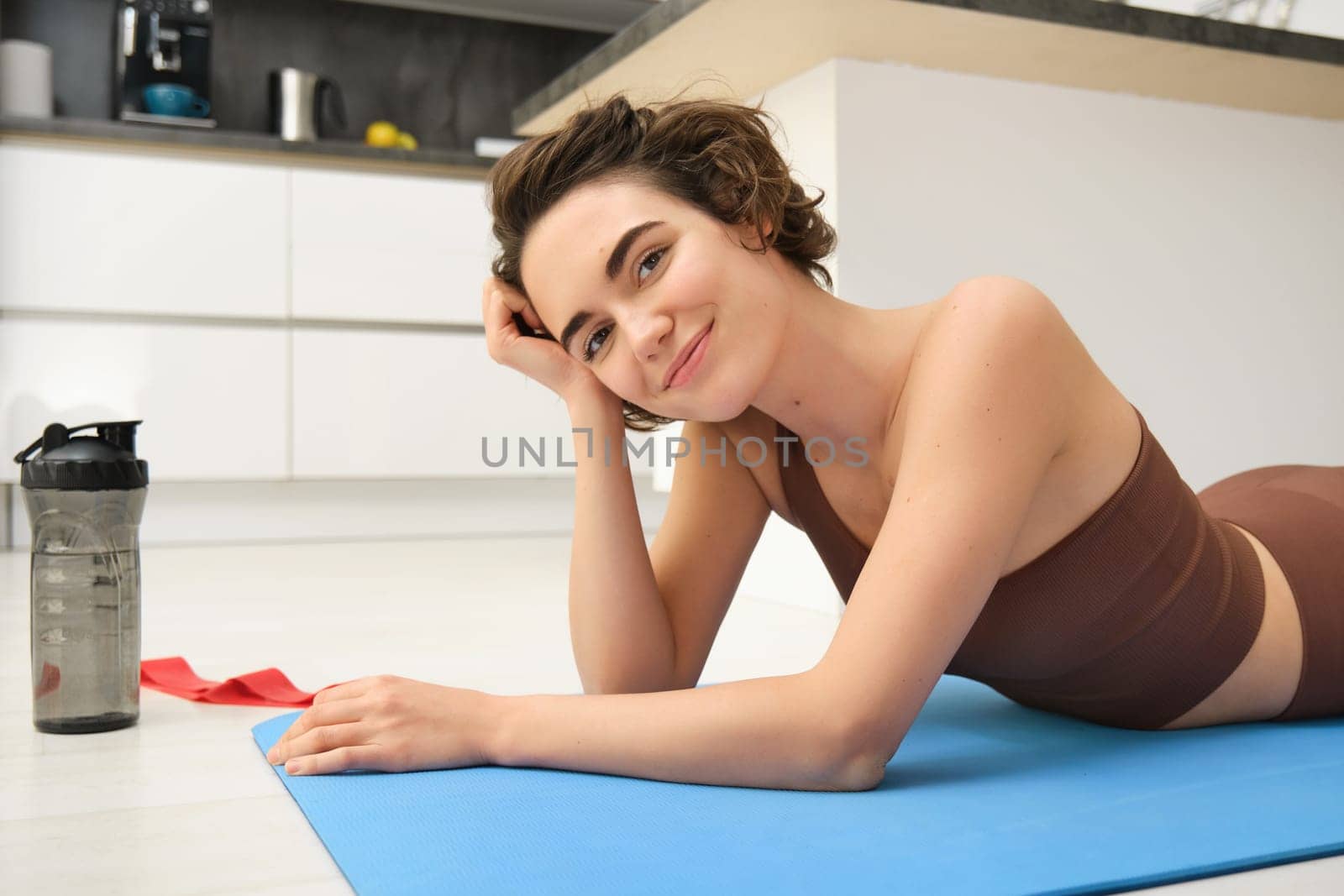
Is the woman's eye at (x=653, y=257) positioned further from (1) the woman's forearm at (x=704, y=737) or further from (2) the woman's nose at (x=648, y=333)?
(1) the woman's forearm at (x=704, y=737)

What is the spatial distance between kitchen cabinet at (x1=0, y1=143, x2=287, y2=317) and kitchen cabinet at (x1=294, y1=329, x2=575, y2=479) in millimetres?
244

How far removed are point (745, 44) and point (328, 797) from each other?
157 cm

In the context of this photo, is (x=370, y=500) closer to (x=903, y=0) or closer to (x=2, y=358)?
(x=2, y=358)

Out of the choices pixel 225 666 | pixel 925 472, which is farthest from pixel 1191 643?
pixel 225 666

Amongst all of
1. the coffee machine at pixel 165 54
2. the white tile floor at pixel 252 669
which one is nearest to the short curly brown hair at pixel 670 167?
the white tile floor at pixel 252 669

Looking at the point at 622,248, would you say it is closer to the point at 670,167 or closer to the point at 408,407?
the point at 670,167

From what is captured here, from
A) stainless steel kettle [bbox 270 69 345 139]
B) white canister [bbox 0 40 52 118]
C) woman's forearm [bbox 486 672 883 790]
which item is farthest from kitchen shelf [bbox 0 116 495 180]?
woman's forearm [bbox 486 672 883 790]

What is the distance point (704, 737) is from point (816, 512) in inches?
13.6

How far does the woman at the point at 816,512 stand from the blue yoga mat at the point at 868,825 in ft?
0.14

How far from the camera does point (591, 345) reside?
117 centimetres

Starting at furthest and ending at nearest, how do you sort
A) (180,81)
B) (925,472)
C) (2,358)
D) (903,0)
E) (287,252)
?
(180,81) < (287,252) < (2,358) < (903,0) < (925,472)

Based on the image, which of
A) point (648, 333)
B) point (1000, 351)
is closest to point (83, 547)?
point (648, 333)

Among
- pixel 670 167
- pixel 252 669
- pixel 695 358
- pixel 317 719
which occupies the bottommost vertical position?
pixel 252 669

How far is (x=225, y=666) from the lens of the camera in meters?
1.76
